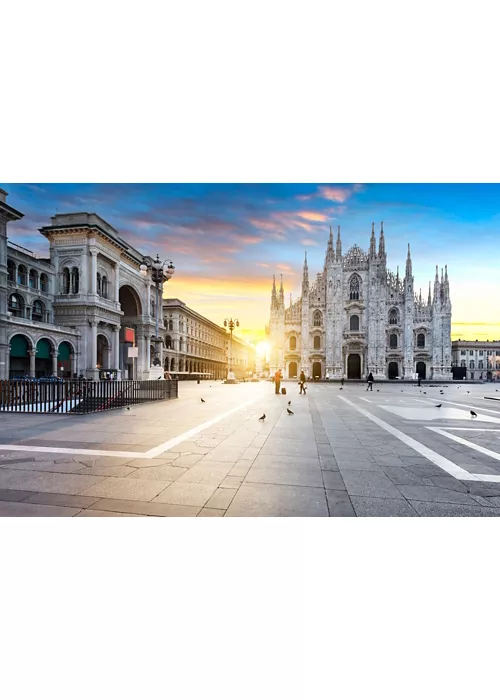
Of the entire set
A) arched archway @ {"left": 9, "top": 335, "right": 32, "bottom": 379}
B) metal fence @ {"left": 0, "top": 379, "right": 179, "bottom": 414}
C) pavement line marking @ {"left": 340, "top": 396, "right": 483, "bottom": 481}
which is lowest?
pavement line marking @ {"left": 340, "top": 396, "right": 483, "bottom": 481}

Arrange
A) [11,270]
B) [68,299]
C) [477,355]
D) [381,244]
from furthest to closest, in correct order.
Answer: [477,355] < [381,244] < [68,299] < [11,270]

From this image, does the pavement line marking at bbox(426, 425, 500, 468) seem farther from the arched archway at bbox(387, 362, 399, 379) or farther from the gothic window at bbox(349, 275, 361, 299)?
the gothic window at bbox(349, 275, 361, 299)

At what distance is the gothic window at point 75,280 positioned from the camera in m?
32.8

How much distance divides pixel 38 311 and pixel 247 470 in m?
34.3

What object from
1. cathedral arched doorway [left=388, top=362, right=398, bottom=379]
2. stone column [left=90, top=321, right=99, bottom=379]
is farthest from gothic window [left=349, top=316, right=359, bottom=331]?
stone column [left=90, top=321, right=99, bottom=379]

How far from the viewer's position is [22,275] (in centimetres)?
3069

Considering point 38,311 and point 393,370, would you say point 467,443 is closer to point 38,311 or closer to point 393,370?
point 38,311

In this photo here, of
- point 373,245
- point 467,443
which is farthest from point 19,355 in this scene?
point 373,245

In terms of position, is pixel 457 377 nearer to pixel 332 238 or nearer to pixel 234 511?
pixel 332 238

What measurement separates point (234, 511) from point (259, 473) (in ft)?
3.70

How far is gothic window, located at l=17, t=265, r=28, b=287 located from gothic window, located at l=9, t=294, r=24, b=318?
1.44m

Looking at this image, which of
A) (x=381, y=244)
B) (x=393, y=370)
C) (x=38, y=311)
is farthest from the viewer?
(x=381, y=244)

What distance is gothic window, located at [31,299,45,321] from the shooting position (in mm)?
31711

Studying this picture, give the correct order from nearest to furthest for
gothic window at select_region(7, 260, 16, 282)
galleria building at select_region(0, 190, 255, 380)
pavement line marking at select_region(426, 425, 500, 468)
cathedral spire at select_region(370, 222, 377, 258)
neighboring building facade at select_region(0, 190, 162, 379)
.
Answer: pavement line marking at select_region(426, 425, 500, 468)
galleria building at select_region(0, 190, 255, 380)
neighboring building facade at select_region(0, 190, 162, 379)
gothic window at select_region(7, 260, 16, 282)
cathedral spire at select_region(370, 222, 377, 258)
